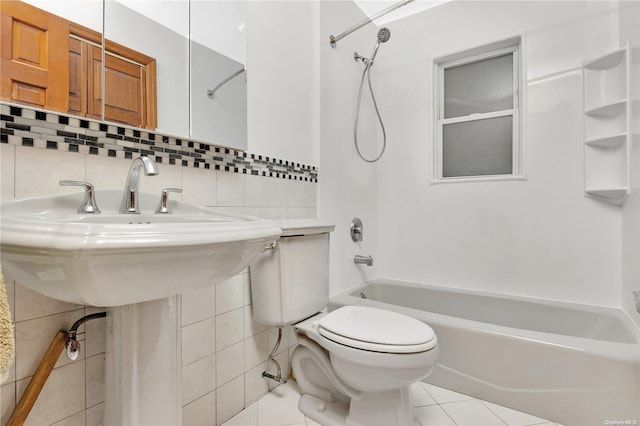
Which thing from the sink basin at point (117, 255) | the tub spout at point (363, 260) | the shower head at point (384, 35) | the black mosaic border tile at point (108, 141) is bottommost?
the tub spout at point (363, 260)

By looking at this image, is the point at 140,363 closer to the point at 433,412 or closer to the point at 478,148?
the point at 433,412

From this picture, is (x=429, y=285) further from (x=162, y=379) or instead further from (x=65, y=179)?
(x=65, y=179)

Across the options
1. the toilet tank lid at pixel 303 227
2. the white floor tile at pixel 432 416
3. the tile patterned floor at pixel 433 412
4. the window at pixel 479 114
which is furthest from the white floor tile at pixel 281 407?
the window at pixel 479 114

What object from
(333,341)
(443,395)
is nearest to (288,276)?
(333,341)

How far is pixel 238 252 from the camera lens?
669 mm

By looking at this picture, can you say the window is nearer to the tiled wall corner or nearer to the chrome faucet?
the tiled wall corner

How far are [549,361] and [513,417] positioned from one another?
0.29 metres

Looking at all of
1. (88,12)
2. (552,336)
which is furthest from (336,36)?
(552,336)

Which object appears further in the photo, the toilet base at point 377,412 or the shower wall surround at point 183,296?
the toilet base at point 377,412

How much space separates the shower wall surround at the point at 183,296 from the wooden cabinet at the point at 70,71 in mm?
46

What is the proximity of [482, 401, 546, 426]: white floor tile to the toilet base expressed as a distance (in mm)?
362

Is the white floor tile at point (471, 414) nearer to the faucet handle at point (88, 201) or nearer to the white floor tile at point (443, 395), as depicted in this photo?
the white floor tile at point (443, 395)

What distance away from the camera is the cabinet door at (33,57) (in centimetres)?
75

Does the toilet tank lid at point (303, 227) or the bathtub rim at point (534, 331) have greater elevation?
the toilet tank lid at point (303, 227)
